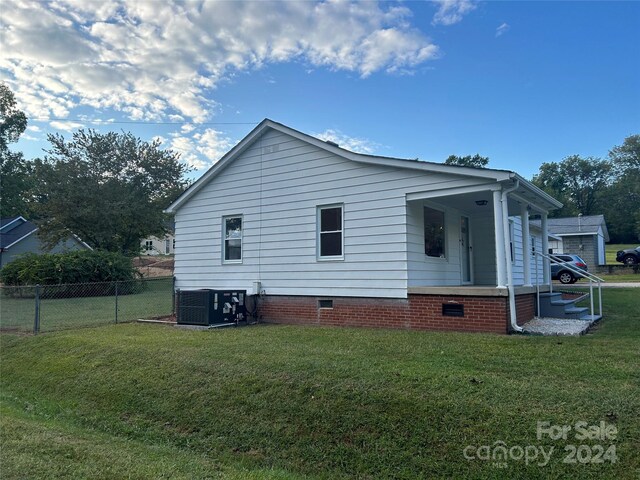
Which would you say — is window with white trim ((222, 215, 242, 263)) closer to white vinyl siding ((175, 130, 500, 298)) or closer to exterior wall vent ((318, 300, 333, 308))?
white vinyl siding ((175, 130, 500, 298))

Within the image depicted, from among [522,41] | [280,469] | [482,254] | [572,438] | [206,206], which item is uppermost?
[522,41]

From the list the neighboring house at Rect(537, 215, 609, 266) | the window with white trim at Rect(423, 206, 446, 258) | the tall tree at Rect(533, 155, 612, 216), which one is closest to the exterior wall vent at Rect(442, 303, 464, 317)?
the window with white trim at Rect(423, 206, 446, 258)

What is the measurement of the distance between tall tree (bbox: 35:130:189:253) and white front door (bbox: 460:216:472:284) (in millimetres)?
21731

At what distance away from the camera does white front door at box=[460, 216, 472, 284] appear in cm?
1139

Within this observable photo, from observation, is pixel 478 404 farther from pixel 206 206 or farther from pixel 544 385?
pixel 206 206

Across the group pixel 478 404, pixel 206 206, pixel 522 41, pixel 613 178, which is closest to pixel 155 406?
pixel 478 404

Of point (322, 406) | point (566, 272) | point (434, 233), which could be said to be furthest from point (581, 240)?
point (322, 406)

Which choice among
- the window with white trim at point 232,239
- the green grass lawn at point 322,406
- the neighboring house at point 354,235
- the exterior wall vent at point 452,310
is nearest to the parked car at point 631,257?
the neighboring house at point 354,235

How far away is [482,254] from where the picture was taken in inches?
474

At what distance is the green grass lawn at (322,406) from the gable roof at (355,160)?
2.99 metres

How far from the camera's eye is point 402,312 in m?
8.73

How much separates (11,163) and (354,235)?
39574mm

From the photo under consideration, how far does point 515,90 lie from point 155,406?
555 inches

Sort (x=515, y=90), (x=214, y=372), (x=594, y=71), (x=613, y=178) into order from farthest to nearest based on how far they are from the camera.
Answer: (x=613, y=178) → (x=515, y=90) → (x=594, y=71) → (x=214, y=372)
